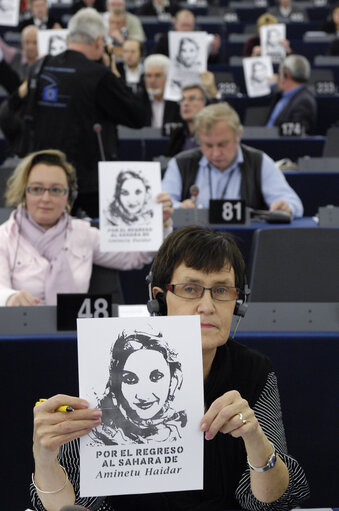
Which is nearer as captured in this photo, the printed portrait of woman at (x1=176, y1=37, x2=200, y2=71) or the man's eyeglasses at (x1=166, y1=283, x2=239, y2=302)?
the man's eyeglasses at (x1=166, y1=283, x2=239, y2=302)

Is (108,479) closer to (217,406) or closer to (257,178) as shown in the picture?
(217,406)

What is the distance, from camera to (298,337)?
260 cm

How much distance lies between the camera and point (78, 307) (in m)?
2.74

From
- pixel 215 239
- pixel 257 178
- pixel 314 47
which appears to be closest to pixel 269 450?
pixel 215 239

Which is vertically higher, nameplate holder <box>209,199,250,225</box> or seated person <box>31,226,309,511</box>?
nameplate holder <box>209,199,250,225</box>

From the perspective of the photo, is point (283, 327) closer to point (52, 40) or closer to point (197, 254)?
point (197, 254)

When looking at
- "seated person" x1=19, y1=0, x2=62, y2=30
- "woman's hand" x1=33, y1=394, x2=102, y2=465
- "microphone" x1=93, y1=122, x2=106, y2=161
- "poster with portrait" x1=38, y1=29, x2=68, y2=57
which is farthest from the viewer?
"seated person" x1=19, y1=0, x2=62, y2=30

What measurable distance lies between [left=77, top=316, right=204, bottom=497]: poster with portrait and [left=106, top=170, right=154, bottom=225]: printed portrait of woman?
1838 mm

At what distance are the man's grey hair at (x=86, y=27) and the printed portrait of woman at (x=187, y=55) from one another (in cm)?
313

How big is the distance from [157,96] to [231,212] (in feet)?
12.9

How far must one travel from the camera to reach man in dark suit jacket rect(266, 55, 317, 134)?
328 inches

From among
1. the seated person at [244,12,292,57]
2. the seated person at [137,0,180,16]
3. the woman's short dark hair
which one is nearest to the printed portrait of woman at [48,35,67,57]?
the seated person at [244,12,292,57]

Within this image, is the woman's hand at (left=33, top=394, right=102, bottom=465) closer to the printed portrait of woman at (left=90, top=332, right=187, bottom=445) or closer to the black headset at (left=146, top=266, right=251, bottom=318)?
the printed portrait of woman at (left=90, top=332, right=187, bottom=445)

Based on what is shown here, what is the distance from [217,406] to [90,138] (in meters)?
3.51
